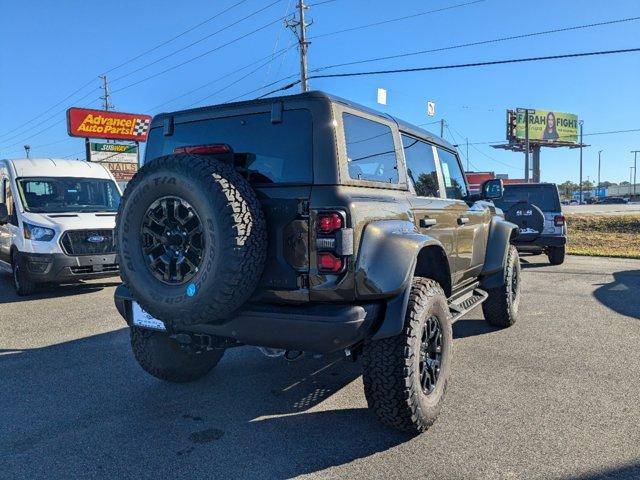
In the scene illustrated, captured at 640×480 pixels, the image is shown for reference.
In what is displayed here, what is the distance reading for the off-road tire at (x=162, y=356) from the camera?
3744 mm

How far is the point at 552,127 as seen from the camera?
5938 centimetres

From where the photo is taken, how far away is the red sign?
82.5 ft

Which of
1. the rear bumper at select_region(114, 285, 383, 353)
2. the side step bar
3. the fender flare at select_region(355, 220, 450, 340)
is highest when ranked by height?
the fender flare at select_region(355, 220, 450, 340)

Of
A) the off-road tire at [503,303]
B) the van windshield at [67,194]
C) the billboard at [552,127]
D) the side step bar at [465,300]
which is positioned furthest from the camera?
the billboard at [552,127]

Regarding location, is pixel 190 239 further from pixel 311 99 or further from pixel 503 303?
pixel 503 303

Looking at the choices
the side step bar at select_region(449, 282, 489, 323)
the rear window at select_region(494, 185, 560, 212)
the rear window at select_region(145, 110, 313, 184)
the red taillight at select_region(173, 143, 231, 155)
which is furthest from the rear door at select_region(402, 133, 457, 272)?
the rear window at select_region(494, 185, 560, 212)

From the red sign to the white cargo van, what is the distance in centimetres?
1728

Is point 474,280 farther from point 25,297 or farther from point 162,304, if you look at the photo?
point 25,297

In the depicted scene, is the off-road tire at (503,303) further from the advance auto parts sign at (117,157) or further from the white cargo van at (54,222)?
the advance auto parts sign at (117,157)

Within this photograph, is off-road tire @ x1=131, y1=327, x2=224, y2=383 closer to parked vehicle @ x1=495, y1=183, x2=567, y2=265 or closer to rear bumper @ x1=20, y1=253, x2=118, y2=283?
rear bumper @ x1=20, y1=253, x2=118, y2=283

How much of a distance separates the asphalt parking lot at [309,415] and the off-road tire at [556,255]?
5.68 m

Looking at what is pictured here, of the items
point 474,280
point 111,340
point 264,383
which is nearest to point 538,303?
point 474,280

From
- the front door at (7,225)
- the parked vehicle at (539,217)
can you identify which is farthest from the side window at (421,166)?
the front door at (7,225)

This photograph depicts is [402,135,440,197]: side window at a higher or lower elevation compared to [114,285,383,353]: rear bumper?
higher
